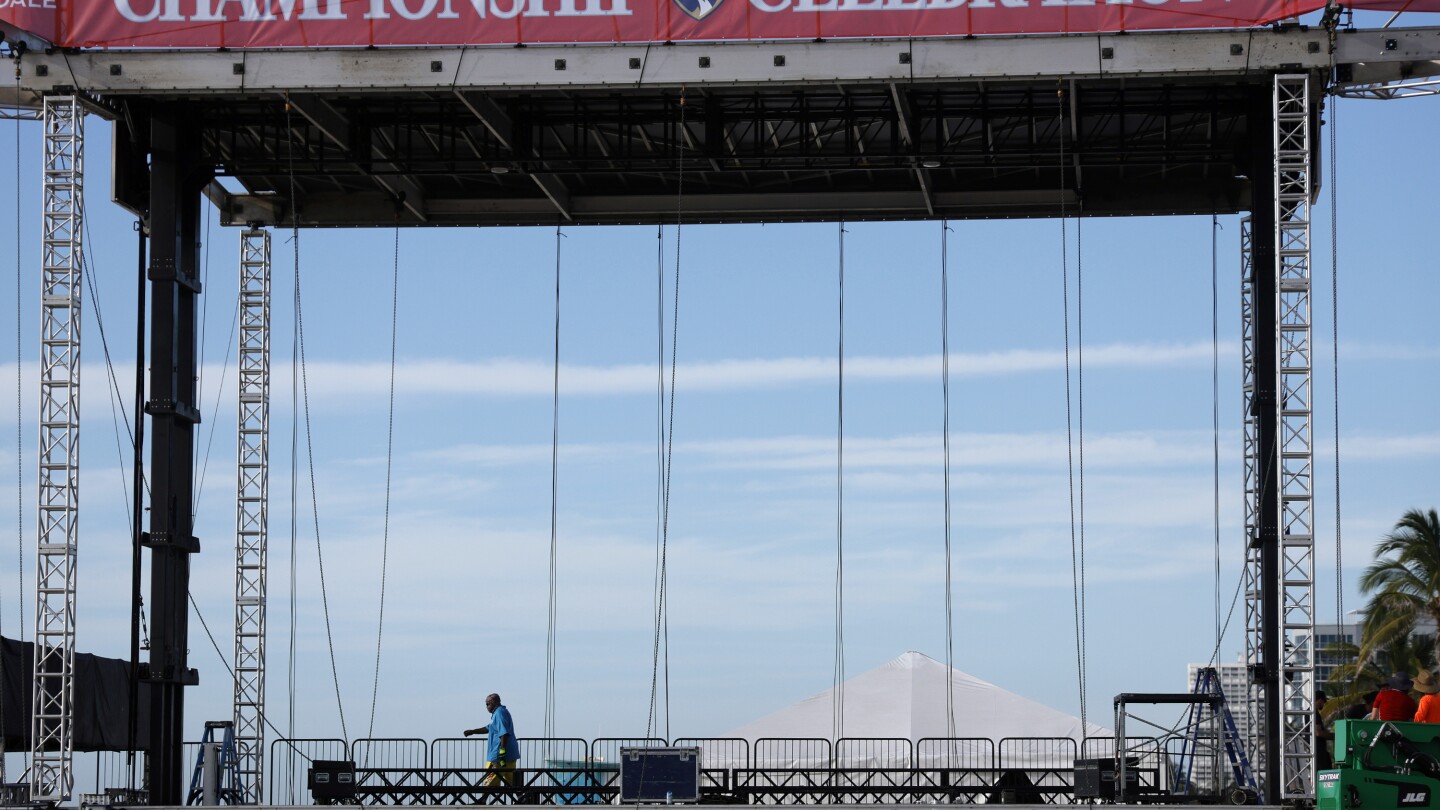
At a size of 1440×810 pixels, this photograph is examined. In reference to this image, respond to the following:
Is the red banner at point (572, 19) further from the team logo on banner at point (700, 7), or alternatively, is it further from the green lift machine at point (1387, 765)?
the green lift machine at point (1387, 765)

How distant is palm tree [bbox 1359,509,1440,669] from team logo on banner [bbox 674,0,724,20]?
29828 millimetres

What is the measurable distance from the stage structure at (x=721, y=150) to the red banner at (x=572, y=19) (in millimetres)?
193

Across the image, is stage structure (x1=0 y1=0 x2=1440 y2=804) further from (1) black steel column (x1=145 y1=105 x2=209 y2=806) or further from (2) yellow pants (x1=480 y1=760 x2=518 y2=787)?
(2) yellow pants (x1=480 y1=760 x2=518 y2=787)

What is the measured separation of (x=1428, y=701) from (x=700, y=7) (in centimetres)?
1336

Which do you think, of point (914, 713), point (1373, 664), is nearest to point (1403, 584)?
point (1373, 664)

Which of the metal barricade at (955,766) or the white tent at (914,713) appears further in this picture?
the white tent at (914,713)

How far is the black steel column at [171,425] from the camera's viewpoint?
27172mm

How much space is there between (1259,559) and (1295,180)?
587cm

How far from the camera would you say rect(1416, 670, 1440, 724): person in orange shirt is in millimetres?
19047

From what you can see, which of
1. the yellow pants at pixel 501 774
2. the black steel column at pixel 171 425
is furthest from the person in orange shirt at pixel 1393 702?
the black steel column at pixel 171 425

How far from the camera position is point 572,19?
86.6 feet

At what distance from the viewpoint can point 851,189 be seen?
107 ft

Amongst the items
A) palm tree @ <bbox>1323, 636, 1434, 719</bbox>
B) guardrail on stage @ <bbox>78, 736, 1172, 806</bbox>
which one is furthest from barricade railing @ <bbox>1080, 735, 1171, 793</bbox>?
palm tree @ <bbox>1323, 636, 1434, 719</bbox>

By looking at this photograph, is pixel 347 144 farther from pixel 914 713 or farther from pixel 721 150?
pixel 914 713
